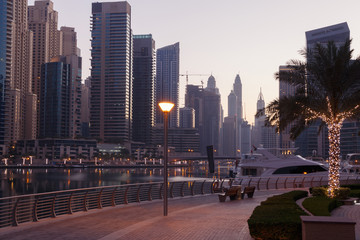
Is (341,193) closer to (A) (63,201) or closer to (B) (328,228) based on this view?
(B) (328,228)

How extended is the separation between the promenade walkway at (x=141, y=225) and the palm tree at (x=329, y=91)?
8.06 m

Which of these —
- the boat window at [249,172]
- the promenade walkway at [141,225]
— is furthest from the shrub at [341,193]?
the boat window at [249,172]

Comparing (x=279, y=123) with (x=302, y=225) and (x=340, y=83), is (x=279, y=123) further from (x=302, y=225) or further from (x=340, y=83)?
(x=302, y=225)

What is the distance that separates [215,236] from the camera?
1527cm

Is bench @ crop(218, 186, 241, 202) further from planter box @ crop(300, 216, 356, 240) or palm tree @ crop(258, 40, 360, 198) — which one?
planter box @ crop(300, 216, 356, 240)

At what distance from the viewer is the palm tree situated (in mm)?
28094

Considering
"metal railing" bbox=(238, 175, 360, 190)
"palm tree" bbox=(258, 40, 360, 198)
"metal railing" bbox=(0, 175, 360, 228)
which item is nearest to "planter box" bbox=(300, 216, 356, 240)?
"metal railing" bbox=(0, 175, 360, 228)

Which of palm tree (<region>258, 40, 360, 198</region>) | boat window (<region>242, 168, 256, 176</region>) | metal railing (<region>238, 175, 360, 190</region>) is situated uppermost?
palm tree (<region>258, 40, 360, 198</region>)

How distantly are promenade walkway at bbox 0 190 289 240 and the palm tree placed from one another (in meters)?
8.06

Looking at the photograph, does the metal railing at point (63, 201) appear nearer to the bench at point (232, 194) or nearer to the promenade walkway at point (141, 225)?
the promenade walkway at point (141, 225)

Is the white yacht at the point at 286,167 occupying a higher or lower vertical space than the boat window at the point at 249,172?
higher

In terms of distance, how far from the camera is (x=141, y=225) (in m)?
17.8

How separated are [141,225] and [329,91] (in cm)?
1669

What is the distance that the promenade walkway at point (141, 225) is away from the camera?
15.5 meters
